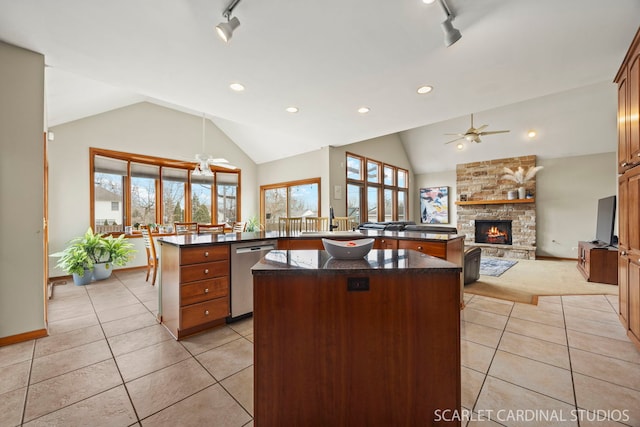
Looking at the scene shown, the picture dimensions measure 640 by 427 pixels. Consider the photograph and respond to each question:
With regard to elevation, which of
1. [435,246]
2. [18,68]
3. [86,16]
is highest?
[86,16]

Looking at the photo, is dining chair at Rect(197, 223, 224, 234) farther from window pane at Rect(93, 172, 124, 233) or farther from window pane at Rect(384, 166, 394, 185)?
window pane at Rect(384, 166, 394, 185)

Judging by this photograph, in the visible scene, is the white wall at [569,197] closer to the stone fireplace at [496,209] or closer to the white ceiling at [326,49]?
the stone fireplace at [496,209]

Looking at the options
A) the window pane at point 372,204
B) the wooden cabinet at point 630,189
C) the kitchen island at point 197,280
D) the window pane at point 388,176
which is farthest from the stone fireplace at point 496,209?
the kitchen island at point 197,280

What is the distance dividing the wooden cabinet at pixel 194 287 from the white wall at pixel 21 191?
3.49ft

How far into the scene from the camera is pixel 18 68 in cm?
233

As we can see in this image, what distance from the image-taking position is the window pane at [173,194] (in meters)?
5.93

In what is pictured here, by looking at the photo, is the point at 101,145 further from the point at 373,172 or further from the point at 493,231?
the point at 493,231

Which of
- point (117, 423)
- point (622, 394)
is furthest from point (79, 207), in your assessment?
point (622, 394)

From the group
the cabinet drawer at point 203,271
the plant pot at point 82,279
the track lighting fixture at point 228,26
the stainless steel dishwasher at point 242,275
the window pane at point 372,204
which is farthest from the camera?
the window pane at point 372,204

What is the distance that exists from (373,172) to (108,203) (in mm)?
6281

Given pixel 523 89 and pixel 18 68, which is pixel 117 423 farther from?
pixel 523 89

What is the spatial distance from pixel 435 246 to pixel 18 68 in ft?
14.2

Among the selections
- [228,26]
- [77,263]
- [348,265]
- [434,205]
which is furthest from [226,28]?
[434,205]

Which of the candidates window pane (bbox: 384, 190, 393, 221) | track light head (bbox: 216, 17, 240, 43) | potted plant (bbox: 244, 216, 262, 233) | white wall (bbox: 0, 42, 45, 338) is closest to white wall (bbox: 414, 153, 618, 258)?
window pane (bbox: 384, 190, 393, 221)
